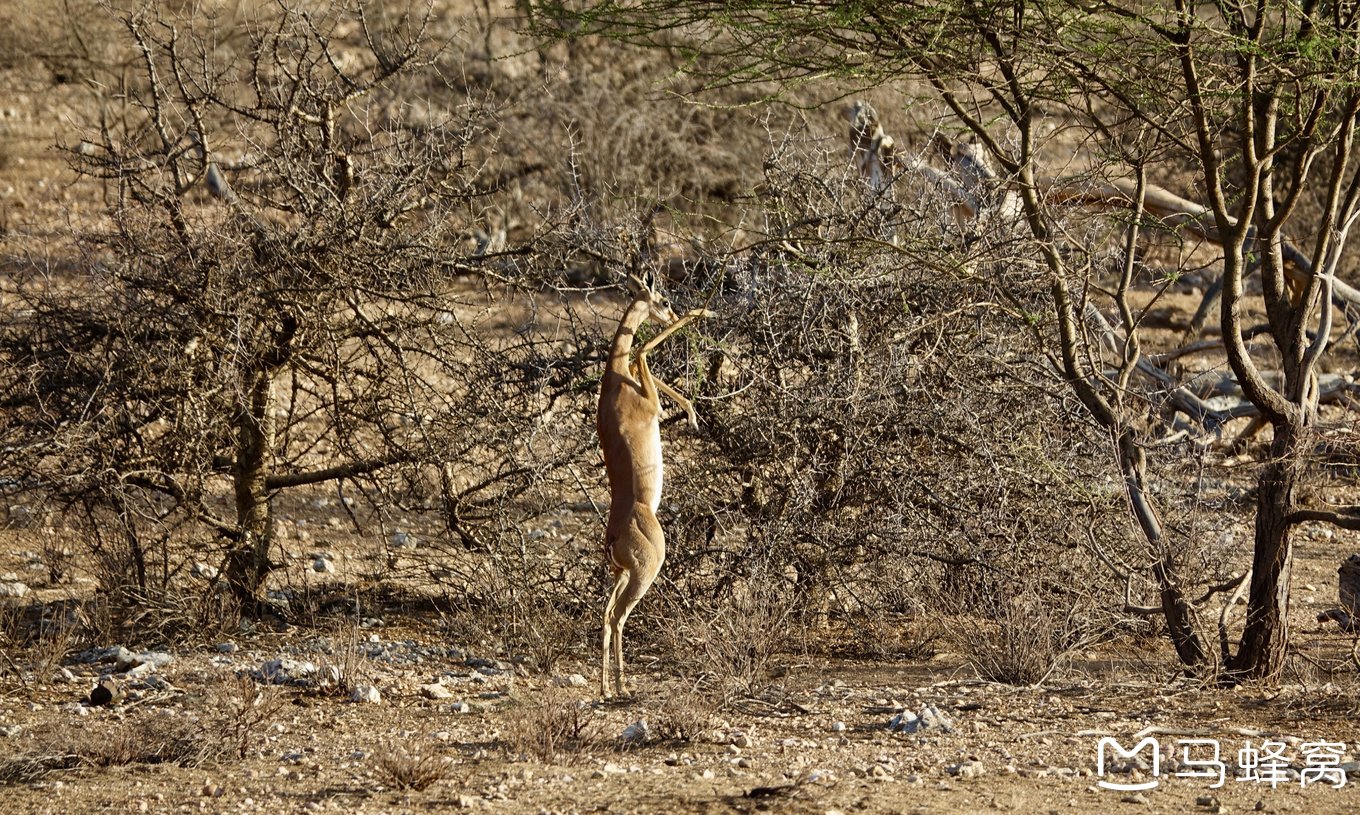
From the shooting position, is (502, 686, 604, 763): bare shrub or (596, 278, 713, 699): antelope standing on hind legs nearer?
(502, 686, 604, 763): bare shrub

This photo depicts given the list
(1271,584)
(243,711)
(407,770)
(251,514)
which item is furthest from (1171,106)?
(251,514)

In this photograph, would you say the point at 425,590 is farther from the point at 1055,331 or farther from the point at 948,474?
the point at 1055,331

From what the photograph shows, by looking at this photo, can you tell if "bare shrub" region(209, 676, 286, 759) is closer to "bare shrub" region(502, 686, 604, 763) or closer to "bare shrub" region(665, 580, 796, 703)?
"bare shrub" region(502, 686, 604, 763)

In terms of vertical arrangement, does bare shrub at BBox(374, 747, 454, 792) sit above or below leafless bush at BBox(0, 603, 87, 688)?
below

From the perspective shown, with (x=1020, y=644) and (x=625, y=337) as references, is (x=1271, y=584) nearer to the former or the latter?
(x=1020, y=644)

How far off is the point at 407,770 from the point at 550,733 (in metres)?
0.65

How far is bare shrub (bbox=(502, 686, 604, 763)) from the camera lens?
591 centimetres

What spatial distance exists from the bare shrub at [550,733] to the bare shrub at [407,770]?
1.33 ft

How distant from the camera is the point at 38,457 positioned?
8023mm

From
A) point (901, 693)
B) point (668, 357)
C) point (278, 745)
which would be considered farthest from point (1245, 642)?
point (278, 745)

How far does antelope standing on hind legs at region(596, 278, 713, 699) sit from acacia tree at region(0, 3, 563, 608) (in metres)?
2.04

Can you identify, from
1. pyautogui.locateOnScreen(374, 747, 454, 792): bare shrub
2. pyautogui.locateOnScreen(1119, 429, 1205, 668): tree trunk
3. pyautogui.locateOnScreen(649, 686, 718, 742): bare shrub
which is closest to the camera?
pyautogui.locateOnScreen(374, 747, 454, 792): bare shrub

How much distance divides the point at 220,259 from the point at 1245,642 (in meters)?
5.52

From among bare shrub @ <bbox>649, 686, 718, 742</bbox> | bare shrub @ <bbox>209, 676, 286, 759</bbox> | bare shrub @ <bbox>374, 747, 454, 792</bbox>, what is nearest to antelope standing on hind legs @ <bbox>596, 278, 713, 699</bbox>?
bare shrub @ <bbox>649, 686, 718, 742</bbox>
